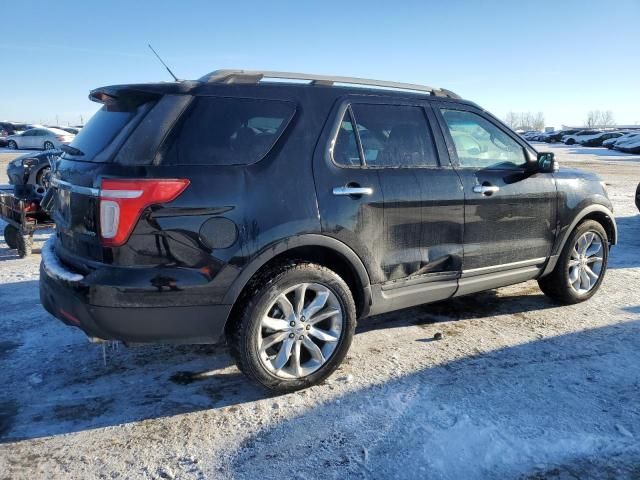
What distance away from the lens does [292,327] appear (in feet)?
10.3

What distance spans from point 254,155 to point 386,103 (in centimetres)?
116

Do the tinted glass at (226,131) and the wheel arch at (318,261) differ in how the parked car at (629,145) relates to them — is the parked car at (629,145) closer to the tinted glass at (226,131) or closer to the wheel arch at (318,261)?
the wheel arch at (318,261)

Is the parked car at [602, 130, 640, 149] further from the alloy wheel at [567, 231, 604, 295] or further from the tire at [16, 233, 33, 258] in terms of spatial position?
the tire at [16, 233, 33, 258]

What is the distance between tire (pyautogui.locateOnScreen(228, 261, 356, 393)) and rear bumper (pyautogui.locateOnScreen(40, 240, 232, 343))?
160 mm

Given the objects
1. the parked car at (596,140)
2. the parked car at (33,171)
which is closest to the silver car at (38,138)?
the parked car at (33,171)

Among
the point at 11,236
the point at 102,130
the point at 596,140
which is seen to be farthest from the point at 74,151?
the point at 596,140

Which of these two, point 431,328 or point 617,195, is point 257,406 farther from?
point 617,195

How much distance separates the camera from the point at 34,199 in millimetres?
6750

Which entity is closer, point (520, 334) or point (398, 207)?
point (398, 207)

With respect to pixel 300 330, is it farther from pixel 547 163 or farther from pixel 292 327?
pixel 547 163

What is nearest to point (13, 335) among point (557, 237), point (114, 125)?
point (114, 125)

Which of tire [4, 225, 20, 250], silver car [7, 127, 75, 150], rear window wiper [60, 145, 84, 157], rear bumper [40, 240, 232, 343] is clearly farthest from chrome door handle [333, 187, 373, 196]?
silver car [7, 127, 75, 150]

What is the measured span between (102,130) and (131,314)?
113 centimetres

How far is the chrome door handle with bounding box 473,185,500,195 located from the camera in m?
3.87
